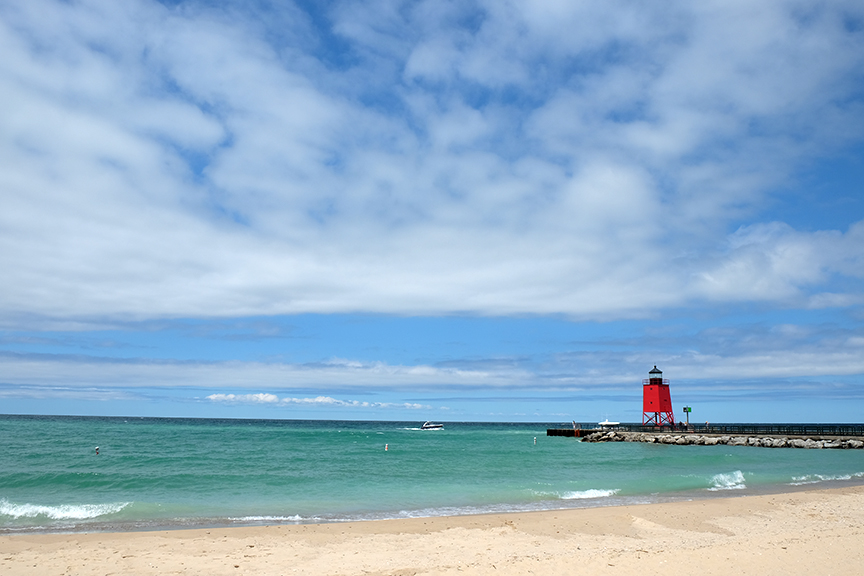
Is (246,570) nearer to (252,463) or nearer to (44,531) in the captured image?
(44,531)

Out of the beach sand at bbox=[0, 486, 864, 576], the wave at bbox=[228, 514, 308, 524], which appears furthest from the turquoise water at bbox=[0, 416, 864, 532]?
the beach sand at bbox=[0, 486, 864, 576]

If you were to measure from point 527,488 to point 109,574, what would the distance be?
1625cm

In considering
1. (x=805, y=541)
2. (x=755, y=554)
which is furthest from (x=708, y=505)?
(x=755, y=554)

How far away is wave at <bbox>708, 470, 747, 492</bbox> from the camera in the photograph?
23.6 metres

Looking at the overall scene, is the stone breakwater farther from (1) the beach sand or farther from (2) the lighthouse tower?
(1) the beach sand

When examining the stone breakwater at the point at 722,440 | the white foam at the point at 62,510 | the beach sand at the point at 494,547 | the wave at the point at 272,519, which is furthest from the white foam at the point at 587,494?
the stone breakwater at the point at 722,440

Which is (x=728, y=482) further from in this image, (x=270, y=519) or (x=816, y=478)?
(x=270, y=519)

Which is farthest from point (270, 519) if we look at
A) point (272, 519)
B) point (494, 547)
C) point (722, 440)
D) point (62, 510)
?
point (722, 440)

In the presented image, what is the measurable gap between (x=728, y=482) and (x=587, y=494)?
8.07 meters

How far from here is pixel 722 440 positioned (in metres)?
58.5

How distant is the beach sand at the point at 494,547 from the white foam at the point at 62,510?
3507 mm

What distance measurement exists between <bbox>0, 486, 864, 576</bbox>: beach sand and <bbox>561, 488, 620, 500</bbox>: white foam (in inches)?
192

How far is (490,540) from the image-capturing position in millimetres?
12742

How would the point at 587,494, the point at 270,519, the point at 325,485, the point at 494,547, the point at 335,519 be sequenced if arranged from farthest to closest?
the point at 325,485 → the point at 587,494 → the point at 335,519 → the point at 270,519 → the point at 494,547
